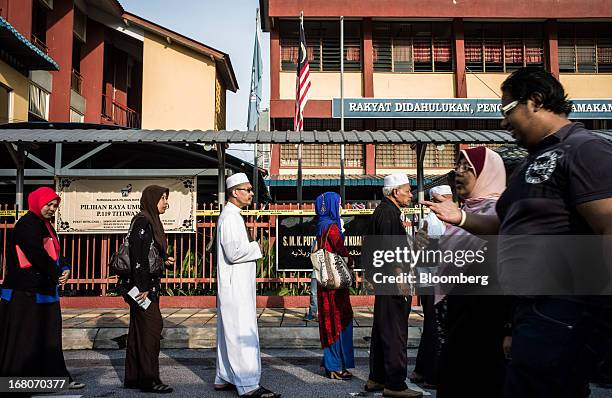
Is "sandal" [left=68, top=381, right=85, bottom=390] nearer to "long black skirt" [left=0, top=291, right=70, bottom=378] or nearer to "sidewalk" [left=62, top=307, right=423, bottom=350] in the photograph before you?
"long black skirt" [left=0, top=291, right=70, bottom=378]

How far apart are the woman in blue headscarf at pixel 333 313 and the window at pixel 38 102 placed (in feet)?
44.4

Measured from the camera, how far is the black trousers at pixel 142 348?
5.11 m

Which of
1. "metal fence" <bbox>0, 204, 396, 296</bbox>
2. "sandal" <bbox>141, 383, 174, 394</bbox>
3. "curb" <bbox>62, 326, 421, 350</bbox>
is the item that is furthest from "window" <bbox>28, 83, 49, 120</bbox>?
"sandal" <bbox>141, 383, 174, 394</bbox>

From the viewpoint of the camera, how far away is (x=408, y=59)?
21.8m

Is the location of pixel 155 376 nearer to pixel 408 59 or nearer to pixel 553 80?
pixel 553 80

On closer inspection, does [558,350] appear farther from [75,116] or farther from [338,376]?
[75,116]

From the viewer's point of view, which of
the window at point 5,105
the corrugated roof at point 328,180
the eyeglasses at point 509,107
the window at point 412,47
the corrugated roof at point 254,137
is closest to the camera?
the eyeglasses at point 509,107

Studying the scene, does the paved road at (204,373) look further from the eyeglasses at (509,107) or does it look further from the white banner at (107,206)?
the white banner at (107,206)

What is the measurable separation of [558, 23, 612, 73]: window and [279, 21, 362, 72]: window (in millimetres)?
8261

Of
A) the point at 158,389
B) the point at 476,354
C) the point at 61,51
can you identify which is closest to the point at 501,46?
the point at 61,51

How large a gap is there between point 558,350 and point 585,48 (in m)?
23.5

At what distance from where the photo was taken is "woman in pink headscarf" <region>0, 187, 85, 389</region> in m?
4.88

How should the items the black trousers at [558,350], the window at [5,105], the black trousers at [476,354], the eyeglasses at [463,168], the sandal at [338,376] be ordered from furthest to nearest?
the window at [5,105], the sandal at [338,376], the eyeglasses at [463,168], the black trousers at [476,354], the black trousers at [558,350]

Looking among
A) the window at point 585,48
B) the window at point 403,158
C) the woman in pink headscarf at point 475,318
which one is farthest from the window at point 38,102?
the window at point 585,48
